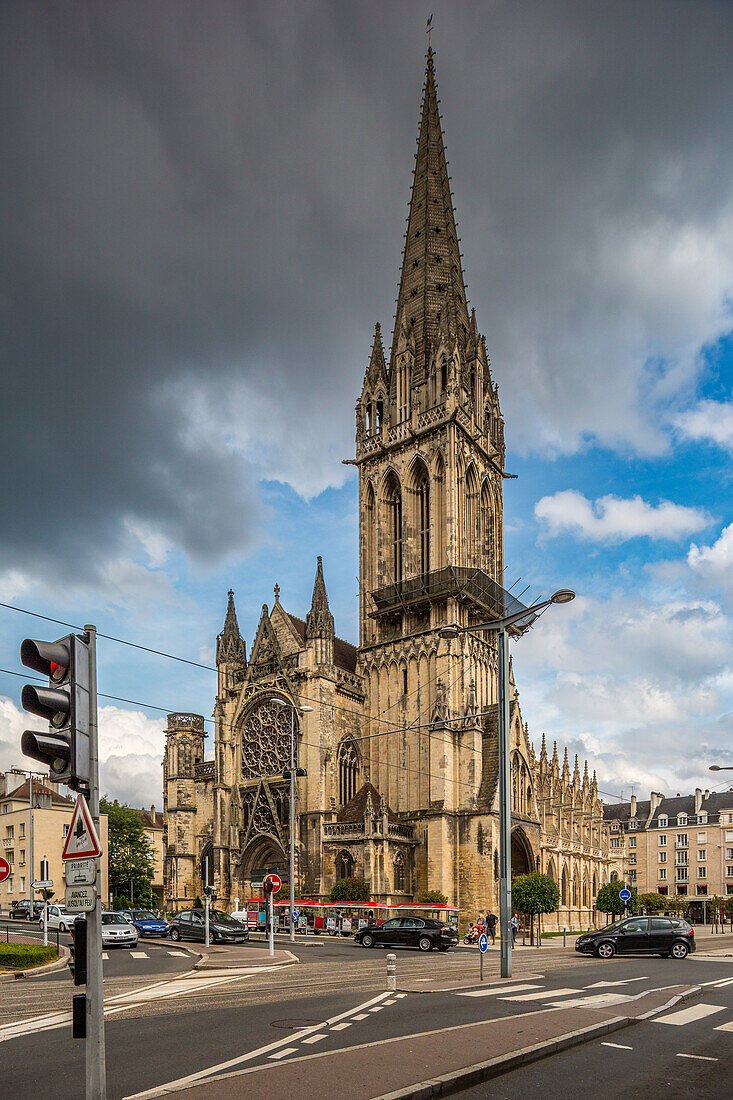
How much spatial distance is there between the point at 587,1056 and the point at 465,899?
127ft

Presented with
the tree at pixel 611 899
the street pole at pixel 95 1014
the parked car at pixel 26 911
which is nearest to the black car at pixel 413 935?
the parked car at pixel 26 911

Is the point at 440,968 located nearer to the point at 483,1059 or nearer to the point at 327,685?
the point at 483,1059

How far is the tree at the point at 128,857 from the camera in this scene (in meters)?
63.3

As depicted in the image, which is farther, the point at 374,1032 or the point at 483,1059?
the point at 374,1032

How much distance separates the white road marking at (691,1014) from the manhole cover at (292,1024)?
4806 millimetres

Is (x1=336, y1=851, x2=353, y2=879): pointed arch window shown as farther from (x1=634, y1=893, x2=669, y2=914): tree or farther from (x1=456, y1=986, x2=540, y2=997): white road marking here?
(x1=634, y1=893, x2=669, y2=914): tree

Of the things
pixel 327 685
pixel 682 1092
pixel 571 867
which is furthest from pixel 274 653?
pixel 682 1092

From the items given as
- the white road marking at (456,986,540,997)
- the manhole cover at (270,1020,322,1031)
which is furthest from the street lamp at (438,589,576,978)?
the manhole cover at (270,1020,322,1031)

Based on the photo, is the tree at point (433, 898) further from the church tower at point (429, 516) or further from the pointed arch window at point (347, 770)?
the pointed arch window at point (347, 770)

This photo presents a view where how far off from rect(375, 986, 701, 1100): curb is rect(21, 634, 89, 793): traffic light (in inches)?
152

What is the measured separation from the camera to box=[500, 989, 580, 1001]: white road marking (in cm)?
1506

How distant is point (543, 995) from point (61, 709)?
1225 centimetres

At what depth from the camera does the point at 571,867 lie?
62.1 metres

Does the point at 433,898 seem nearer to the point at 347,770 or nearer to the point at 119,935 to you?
the point at 347,770
